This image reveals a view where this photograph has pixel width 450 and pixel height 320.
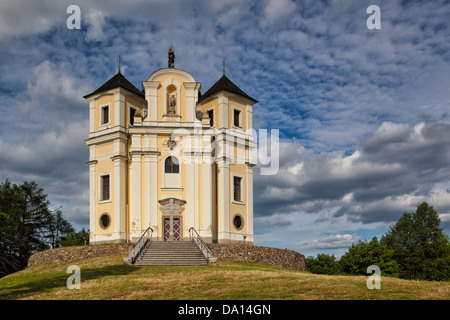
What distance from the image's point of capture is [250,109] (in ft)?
144

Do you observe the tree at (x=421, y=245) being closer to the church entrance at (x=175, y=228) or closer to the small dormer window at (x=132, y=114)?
the church entrance at (x=175, y=228)

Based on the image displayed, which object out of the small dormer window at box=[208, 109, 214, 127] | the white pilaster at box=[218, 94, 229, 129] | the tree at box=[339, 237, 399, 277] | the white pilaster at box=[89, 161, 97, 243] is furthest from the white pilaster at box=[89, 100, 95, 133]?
the tree at box=[339, 237, 399, 277]

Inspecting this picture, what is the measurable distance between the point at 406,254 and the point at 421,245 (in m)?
2.38

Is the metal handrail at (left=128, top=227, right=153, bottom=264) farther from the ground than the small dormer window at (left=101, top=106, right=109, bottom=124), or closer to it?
closer to it

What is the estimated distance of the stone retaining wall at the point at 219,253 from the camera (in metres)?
33.6

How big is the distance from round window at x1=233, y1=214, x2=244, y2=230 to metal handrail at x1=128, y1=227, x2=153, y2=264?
682cm

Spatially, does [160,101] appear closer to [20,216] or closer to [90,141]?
[90,141]

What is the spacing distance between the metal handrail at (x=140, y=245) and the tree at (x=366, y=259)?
1910 cm

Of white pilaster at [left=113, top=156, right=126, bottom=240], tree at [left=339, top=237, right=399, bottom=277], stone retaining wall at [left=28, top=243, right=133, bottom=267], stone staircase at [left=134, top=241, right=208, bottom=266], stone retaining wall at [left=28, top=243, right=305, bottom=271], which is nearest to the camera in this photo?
stone staircase at [left=134, top=241, right=208, bottom=266]

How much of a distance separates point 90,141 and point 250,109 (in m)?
13.9

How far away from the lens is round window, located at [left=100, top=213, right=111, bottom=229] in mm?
39500

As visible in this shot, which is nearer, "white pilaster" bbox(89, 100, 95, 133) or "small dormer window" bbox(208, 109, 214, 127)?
→ "white pilaster" bbox(89, 100, 95, 133)

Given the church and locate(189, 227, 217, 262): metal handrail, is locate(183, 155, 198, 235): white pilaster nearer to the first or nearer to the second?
the church
